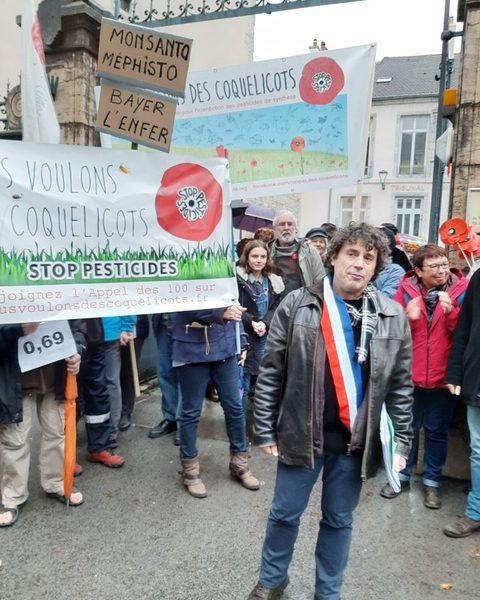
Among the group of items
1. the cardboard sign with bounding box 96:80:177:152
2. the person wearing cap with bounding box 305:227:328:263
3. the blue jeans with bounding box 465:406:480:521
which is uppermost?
the cardboard sign with bounding box 96:80:177:152

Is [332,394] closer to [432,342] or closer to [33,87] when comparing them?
[432,342]

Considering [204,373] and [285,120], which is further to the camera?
[285,120]

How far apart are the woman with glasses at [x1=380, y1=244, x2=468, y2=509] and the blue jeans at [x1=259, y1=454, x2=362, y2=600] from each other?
1.24 m

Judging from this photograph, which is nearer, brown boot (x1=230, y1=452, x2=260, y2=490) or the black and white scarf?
the black and white scarf

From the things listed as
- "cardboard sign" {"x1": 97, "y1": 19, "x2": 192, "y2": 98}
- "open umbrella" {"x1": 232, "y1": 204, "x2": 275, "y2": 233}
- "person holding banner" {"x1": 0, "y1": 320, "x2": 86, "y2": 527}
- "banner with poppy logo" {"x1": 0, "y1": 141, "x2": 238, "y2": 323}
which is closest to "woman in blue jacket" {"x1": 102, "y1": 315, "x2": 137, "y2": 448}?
"person holding banner" {"x1": 0, "y1": 320, "x2": 86, "y2": 527}

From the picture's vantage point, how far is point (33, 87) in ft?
10.4

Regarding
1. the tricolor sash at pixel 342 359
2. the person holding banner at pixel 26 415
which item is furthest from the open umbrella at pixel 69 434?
the tricolor sash at pixel 342 359

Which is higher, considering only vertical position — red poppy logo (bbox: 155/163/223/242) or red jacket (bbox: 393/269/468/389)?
red poppy logo (bbox: 155/163/223/242)

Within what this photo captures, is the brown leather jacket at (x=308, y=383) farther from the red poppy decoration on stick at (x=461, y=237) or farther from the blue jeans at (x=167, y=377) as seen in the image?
the blue jeans at (x=167, y=377)

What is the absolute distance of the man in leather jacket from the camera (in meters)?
2.34

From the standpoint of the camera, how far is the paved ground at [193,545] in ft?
8.73

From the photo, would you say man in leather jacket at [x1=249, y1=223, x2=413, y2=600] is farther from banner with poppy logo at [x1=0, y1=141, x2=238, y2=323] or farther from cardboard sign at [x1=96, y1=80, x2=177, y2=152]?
cardboard sign at [x1=96, y1=80, x2=177, y2=152]

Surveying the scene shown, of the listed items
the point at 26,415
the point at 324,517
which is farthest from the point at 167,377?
the point at 324,517

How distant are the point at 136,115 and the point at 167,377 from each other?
237 centimetres
